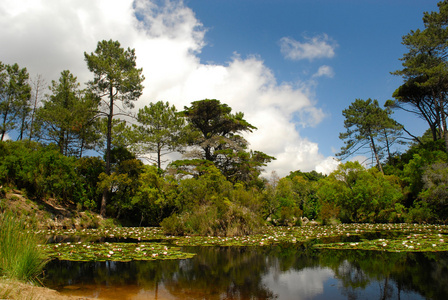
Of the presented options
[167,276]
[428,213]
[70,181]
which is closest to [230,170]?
[70,181]

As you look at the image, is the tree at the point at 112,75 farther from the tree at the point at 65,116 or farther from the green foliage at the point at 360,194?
the green foliage at the point at 360,194

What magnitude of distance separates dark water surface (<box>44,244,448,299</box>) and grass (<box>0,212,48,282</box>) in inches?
30.4

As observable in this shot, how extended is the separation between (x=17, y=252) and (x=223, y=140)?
A: 24794mm

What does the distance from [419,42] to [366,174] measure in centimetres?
1171

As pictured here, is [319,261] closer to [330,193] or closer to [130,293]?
[130,293]

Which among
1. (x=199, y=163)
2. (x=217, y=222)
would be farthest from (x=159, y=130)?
(x=217, y=222)

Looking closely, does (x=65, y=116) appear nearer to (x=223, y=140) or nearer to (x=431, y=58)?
(x=223, y=140)

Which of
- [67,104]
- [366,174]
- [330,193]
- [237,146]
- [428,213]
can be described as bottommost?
[428,213]

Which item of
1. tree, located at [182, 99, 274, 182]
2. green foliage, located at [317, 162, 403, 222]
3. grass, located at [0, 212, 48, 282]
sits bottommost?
grass, located at [0, 212, 48, 282]

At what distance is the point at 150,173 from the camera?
70.8 ft

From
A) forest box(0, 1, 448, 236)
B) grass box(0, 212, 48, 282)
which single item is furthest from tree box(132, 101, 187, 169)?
grass box(0, 212, 48, 282)

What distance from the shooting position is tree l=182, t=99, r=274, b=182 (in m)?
29.5

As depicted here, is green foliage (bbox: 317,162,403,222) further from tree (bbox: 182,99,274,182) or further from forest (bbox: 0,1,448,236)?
tree (bbox: 182,99,274,182)

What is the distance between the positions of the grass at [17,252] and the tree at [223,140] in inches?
924
